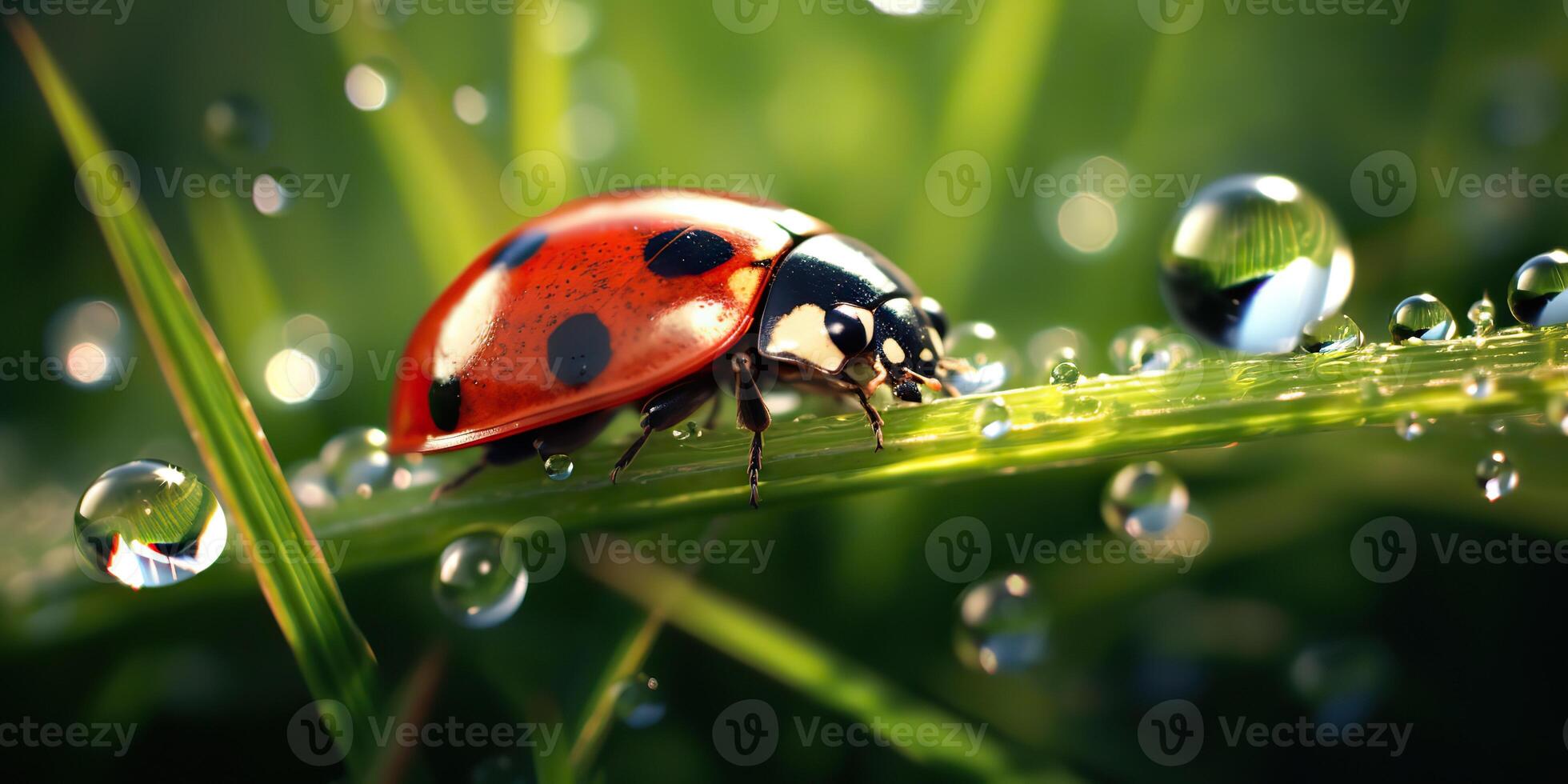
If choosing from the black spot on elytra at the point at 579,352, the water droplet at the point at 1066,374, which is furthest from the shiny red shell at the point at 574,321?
the water droplet at the point at 1066,374

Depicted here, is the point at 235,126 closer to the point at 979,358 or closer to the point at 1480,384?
the point at 979,358

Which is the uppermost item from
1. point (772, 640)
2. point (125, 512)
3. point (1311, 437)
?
point (125, 512)

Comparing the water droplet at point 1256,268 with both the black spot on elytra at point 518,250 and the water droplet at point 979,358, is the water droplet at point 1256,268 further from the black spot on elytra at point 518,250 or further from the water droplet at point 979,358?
the black spot on elytra at point 518,250

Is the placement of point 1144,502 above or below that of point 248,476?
below

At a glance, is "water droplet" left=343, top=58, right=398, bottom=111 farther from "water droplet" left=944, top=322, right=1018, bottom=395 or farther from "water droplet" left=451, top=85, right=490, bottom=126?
"water droplet" left=944, top=322, right=1018, bottom=395

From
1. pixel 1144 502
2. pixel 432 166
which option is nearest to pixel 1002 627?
pixel 1144 502

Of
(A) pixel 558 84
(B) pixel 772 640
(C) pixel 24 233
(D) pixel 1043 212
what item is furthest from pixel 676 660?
(C) pixel 24 233

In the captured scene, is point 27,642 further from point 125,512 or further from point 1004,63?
point 1004,63
